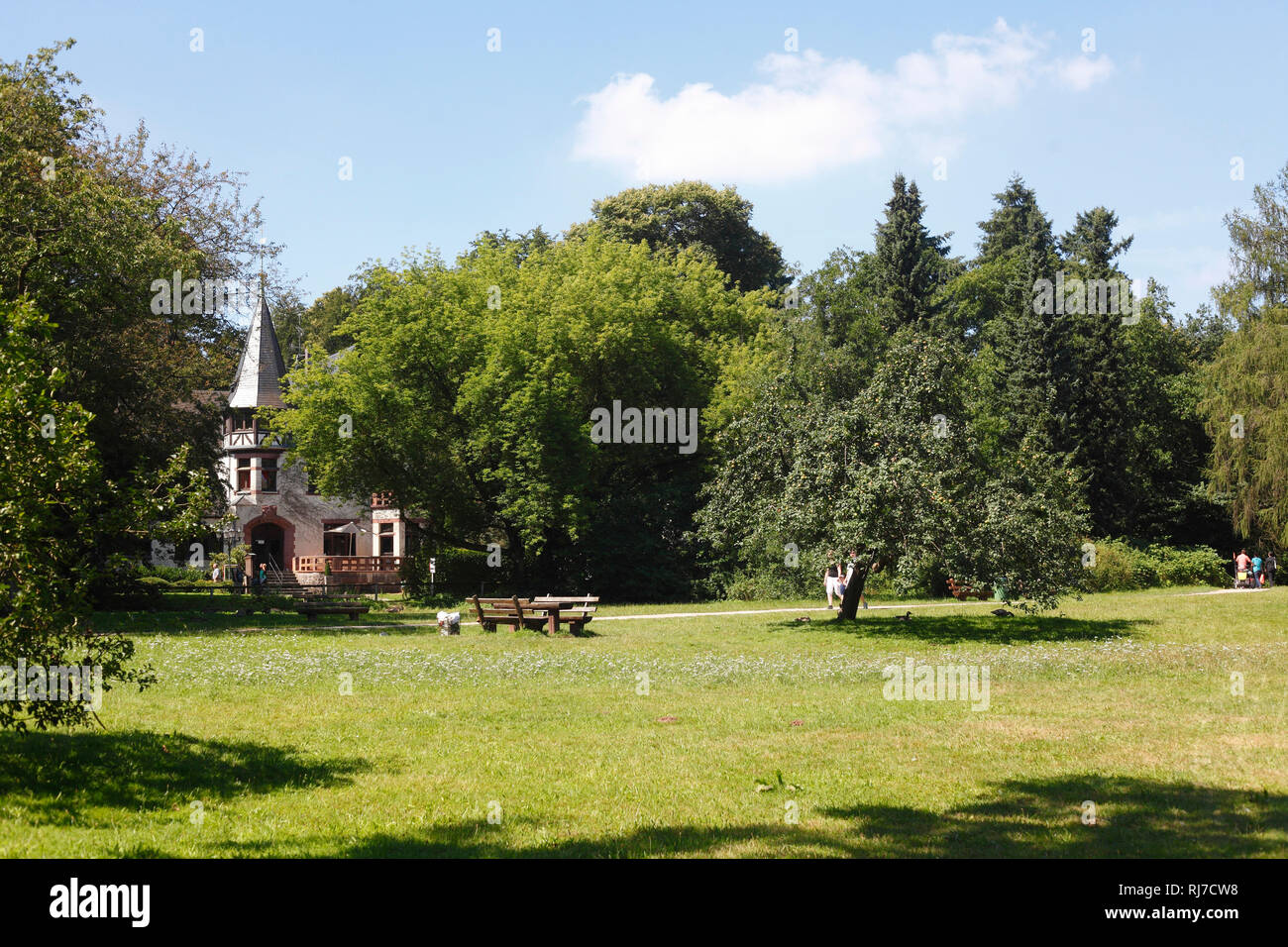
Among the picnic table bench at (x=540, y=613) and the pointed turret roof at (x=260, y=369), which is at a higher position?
Answer: the pointed turret roof at (x=260, y=369)

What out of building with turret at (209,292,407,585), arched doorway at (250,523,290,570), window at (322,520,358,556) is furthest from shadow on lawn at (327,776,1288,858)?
arched doorway at (250,523,290,570)

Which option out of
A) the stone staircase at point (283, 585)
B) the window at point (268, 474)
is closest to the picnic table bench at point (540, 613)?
the stone staircase at point (283, 585)

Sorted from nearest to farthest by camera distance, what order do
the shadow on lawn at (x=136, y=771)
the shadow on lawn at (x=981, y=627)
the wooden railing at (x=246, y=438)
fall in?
1. the shadow on lawn at (x=136, y=771)
2. the shadow on lawn at (x=981, y=627)
3. the wooden railing at (x=246, y=438)

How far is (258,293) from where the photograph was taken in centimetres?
4978

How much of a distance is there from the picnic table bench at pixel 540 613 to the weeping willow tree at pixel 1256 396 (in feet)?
90.2

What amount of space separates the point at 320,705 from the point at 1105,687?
11.3m

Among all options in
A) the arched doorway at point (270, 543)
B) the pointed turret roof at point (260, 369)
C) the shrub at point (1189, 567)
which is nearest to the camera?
the shrub at point (1189, 567)

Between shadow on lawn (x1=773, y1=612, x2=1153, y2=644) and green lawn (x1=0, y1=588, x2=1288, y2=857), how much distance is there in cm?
319

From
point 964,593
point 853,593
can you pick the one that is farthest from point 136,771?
point 964,593

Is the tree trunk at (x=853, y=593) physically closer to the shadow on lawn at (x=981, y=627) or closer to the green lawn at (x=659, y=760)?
the shadow on lawn at (x=981, y=627)

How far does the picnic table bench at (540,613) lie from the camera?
24.6m

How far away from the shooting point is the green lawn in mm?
7398

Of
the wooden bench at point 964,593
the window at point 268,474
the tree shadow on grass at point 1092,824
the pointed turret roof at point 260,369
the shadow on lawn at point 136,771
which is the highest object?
the pointed turret roof at point 260,369
